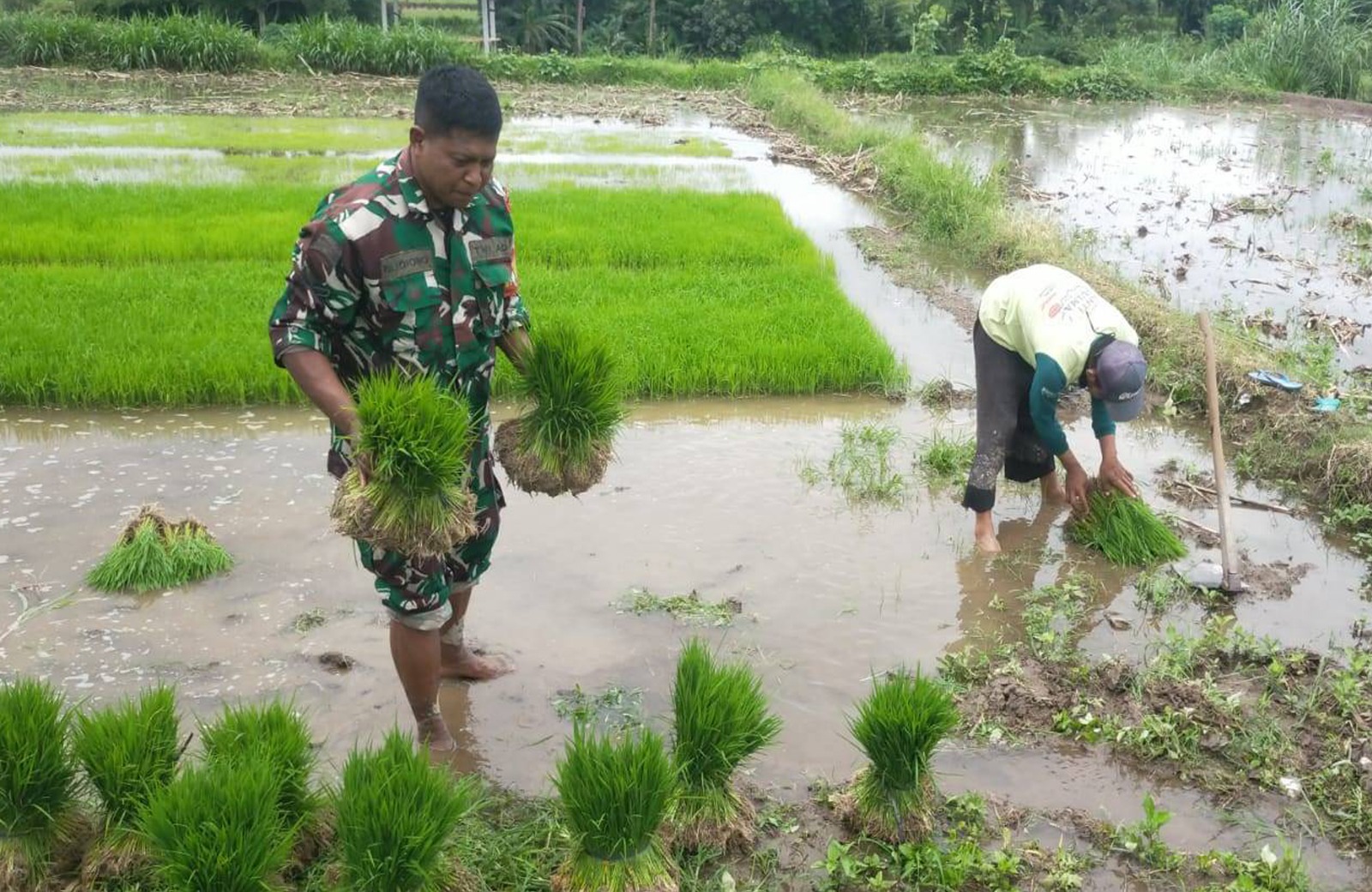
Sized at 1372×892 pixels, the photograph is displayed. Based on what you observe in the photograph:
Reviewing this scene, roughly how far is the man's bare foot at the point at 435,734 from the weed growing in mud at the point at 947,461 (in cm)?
282

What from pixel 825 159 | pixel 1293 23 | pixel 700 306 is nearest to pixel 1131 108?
pixel 1293 23

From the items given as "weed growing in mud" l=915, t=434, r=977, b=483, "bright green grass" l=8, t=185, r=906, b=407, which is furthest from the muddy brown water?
"weed growing in mud" l=915, t=434, r=977, b=483

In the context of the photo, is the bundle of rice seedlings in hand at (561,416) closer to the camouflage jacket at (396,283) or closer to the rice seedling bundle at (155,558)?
the camouflage jacket at (396,283)

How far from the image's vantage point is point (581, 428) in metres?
3.20

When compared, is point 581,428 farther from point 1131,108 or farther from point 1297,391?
point 1131,108

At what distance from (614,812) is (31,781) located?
1285 mm

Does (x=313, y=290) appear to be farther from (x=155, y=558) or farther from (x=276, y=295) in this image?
(x=276, y=295)

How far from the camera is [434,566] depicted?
293cm

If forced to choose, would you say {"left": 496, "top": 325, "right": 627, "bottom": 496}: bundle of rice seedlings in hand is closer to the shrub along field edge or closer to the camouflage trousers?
the camouflage trousers

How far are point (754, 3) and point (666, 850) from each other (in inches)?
1140

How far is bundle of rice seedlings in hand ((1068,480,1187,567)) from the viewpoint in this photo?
458 cm

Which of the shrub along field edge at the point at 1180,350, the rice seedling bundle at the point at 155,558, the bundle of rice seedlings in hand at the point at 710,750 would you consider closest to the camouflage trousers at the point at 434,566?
the bundle of rice seedlings in hand at the point at 710,750

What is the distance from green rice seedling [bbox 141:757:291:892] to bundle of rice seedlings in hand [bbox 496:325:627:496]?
3.46ft

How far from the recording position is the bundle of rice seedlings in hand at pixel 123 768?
2631 millimetres
